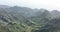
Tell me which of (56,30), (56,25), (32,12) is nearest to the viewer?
(56,30)

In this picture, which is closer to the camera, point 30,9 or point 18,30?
point 18,30

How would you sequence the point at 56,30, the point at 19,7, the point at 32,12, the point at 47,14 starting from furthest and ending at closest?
the point at 19,7, the point at 32,12, the point at 47,14, the point at 56,30

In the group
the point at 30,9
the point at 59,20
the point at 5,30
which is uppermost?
the point at 30,9

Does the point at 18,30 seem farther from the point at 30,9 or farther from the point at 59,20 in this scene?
the point at 30,9

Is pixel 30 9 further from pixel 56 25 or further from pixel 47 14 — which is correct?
pixel 56 25

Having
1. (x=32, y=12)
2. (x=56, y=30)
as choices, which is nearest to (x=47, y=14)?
(x=32, y=12)

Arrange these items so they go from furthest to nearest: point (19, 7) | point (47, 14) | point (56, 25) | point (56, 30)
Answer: point (19, 7), point (47, 14), point (56, 25), point (56, 30)

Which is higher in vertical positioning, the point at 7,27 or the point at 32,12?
the point at 32,12

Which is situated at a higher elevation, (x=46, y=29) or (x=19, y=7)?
(x=19, y=7)

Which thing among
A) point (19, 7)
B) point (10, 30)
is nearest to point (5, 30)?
point (10, 30)
